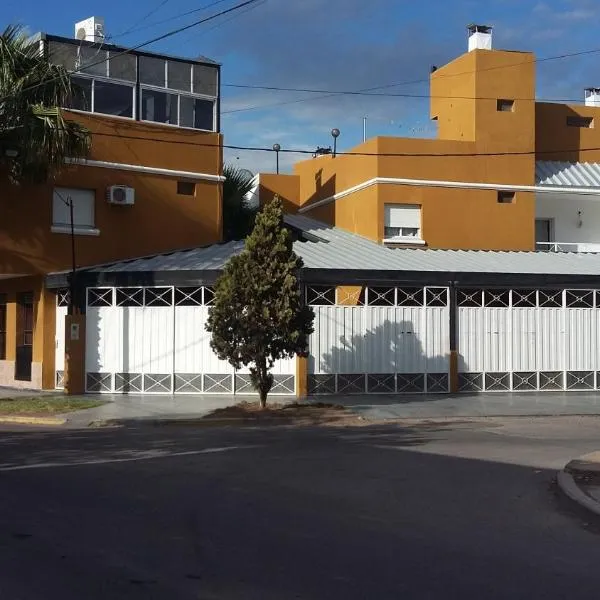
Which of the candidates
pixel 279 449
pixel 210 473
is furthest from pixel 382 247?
pixel 210 473

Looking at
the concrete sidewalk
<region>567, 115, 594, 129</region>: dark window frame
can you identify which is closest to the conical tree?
the concrete sidewalk

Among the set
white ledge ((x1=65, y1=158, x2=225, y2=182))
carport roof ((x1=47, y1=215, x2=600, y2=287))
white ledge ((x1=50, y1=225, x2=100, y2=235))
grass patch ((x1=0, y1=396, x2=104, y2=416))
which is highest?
white ledge ((x1=65, y1=158, x2=225, y2=182))

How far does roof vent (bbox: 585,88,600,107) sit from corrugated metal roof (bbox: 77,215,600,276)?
9958 millimetres

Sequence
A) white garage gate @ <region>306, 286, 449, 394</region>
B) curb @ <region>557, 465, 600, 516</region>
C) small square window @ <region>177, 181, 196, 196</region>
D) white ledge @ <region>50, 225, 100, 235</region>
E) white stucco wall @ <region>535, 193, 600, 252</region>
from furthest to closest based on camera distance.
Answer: white stucco wall @ <region>535, 193, 600, 252</region> → small square window @ <region>177, 181, 196, 196</region> → white ledge @ <region>50, 225, 100, 235</region> → white garage gate @ <region>306, 286, 449, 394</region> → curb @ <region>557, 465, 600, 516</region>

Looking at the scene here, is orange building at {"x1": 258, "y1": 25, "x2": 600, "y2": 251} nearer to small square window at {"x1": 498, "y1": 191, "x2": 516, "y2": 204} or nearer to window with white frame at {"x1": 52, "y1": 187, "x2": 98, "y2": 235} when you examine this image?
small square window at {"x1": 498, "y1": 191, "x2": 516, "y2": 204}

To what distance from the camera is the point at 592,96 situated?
117 feet

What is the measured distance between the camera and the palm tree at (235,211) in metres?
30.1

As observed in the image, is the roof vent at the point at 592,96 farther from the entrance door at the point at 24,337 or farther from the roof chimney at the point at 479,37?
the entrance door at the point at 24,337

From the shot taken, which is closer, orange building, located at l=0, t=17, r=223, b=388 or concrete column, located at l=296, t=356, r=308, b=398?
concrete column, located at l=296, t=356, r=308, b=398

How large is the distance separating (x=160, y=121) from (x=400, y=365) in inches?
407

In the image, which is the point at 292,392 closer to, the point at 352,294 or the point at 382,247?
the point at 352,294

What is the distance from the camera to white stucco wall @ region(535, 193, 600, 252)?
30188 millimetres

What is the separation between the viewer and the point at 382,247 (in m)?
26.4

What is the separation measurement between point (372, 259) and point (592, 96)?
1748cm
